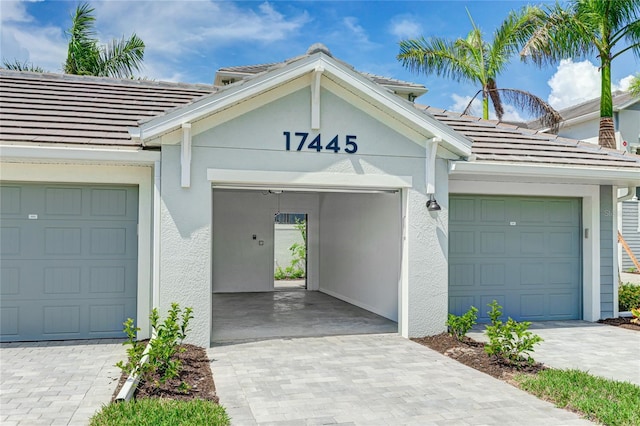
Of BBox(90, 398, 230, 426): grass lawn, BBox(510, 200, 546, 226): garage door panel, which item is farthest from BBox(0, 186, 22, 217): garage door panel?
BBox(510, 200, 546, 226): garage door panel

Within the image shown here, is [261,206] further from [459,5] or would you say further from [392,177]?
[459,5]

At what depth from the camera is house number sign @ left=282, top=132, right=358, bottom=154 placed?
8375 millimetres

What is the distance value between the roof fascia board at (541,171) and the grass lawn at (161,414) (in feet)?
19.7

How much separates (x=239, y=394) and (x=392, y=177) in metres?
Result: 4.58

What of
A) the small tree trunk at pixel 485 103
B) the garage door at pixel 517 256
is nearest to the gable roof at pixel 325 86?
the garage door at pixel 517 256

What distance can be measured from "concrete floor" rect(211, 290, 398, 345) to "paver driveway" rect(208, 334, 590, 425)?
1.13m

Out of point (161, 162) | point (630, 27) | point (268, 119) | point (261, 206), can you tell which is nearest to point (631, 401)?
point (268, 119)

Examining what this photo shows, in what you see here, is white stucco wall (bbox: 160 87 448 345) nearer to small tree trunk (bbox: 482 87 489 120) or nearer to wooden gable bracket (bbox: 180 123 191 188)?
wooden gable bracket (bbox: 180 123 191 188)

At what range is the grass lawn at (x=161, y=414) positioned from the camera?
471 cm

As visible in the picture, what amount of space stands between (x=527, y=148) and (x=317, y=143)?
453 centimetres

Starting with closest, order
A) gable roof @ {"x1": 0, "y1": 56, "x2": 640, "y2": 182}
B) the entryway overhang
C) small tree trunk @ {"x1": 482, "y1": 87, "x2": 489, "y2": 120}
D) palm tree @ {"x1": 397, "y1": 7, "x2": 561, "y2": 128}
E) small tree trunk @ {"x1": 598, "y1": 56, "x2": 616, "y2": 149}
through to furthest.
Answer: gable roof @ {"x1": 0, "y1": 56, "x2": 640, "y2": 182}, the entryway overhang, small tree trunk @ {"x1": 598, "y1": 56, "x2": 616, "y2": 149}, palm tree @ {"x1": 397, "y1": 7, "x2": 561, "y2": 128}, small tree trunk @ {"x1": 482, "y1": 87, "x2": 489, "y2": 120}

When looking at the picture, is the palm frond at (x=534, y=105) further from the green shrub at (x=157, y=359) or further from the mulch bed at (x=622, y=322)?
the green shrub at (x=157, y=359)

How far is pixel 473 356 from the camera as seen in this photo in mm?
7508

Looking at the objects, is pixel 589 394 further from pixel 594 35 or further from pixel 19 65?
pixel 19 65
